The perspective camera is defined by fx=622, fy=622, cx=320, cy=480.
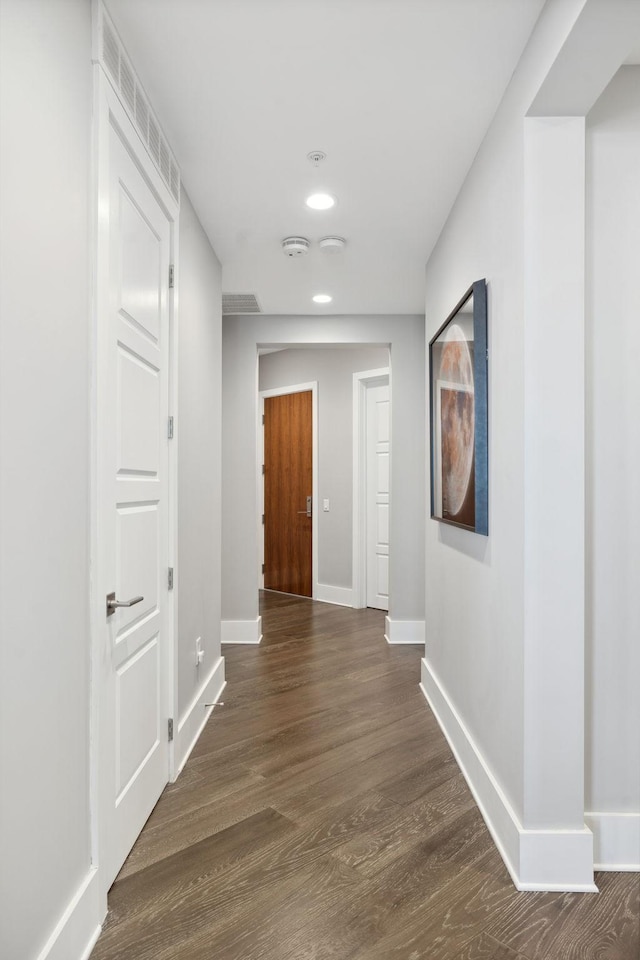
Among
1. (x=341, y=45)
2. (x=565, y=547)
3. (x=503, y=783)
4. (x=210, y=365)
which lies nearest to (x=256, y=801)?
(x=503, y=783)

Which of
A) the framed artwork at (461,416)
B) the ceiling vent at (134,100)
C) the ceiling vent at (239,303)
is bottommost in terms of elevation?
the framed artwork at (461,416)

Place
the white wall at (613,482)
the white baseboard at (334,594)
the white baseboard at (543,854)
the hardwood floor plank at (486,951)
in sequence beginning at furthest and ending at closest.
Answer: the white baseboard at (334,594) < the white wall at (613,482) < the white baseboard at (543,854) < the hardwood floor plank at (486,951)

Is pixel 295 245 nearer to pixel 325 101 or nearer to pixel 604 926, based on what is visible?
pixel 325 101

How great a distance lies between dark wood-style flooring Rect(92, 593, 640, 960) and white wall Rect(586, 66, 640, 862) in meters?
0.37

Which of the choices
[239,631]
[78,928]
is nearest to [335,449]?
[239,631]

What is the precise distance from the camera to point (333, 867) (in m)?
1.94

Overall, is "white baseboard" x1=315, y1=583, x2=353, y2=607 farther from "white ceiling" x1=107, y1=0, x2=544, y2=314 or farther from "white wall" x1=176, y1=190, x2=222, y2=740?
"white ceiling" x1=107, y1=0, x2=544, y2=314

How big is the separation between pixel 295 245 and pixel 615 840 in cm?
295

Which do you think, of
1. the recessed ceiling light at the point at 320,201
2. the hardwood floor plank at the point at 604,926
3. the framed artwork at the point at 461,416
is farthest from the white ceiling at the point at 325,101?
the hardwood floor plank at the point at 604,926

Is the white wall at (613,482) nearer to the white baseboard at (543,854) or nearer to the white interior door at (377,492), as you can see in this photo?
the white baseboard at (543,854)

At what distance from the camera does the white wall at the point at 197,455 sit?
8.88ft

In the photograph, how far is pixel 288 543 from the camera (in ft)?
22.2

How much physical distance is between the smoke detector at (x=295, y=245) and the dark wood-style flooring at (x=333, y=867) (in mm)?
2479

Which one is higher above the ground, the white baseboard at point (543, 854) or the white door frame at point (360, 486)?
Result: the white door frame at point (360, 486)
